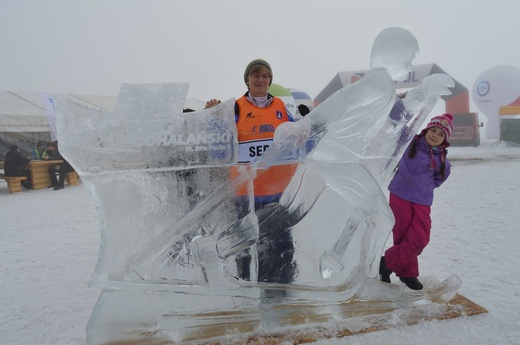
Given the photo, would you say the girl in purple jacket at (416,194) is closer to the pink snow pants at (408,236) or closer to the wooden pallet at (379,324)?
the pink snow pants at (408,236)

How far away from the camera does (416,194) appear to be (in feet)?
7.41

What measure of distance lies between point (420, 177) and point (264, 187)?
101 centimetres

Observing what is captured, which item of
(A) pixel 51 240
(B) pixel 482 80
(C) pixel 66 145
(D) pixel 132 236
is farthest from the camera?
(B) pixel 482 80

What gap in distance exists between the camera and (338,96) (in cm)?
189

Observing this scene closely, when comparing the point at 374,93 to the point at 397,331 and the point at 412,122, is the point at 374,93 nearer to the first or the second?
the point at 412,122

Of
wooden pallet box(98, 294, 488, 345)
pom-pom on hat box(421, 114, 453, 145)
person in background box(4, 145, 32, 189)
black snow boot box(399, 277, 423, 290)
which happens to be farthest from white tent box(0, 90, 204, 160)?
black snow boot box(399, 277, 423, 290)

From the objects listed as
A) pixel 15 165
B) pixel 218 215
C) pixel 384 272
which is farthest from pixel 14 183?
pixel 384 272

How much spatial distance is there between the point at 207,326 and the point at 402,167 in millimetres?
1489

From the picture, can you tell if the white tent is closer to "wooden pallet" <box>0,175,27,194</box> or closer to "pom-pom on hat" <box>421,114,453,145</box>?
"wooden pallet" <box>0,175,27,194</box>

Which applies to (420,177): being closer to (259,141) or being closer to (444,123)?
(444,123)

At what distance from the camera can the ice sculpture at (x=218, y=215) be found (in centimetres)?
179

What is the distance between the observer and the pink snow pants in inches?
87.8

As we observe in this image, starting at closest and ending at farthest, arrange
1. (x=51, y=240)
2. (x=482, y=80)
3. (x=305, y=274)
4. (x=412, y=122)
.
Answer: (x=305, y=274), (x=412, y=122), (x=51, y=240), (x=482, y=80)

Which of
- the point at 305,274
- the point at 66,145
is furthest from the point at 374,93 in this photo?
the point at 66,145
